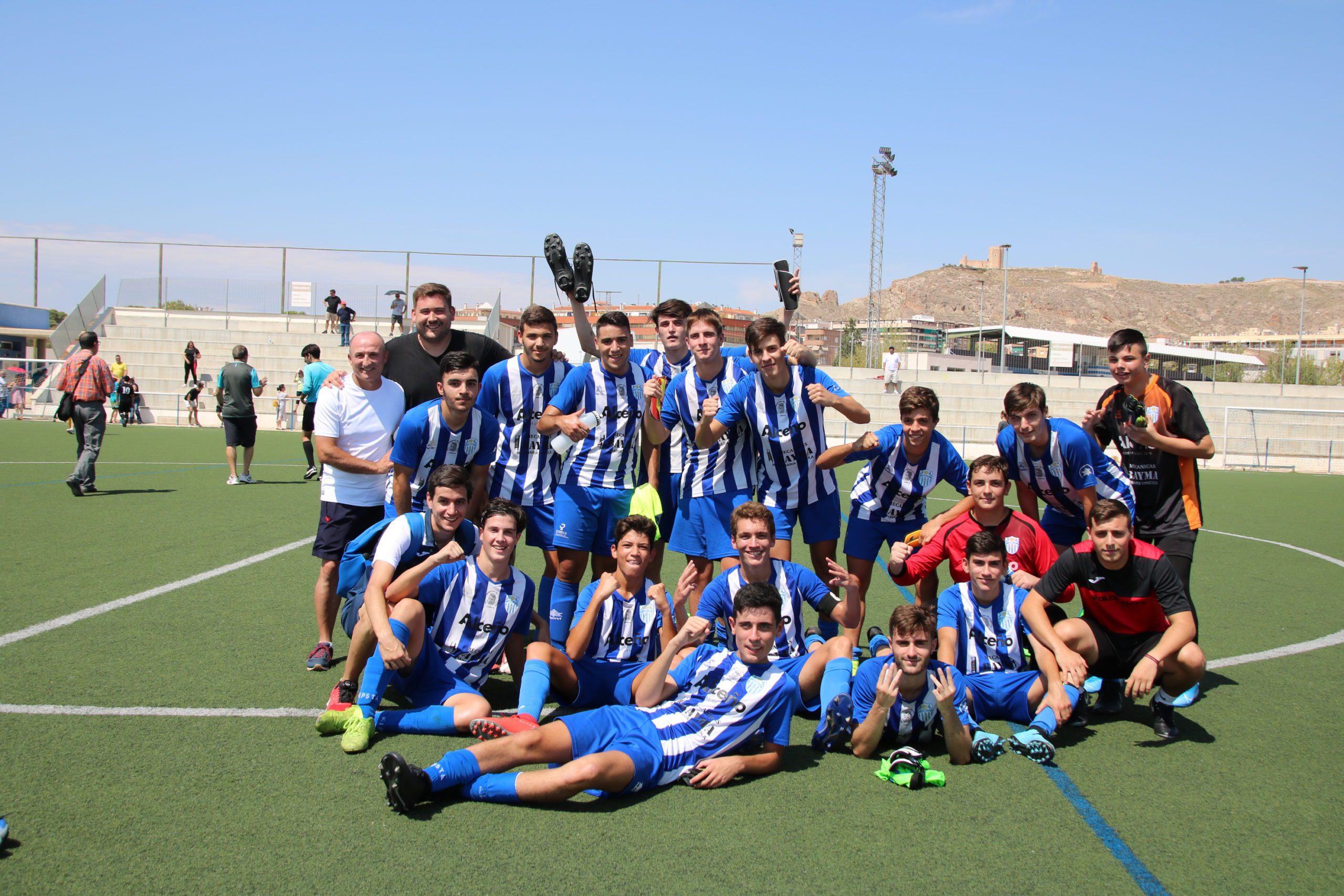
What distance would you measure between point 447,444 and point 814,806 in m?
2.67

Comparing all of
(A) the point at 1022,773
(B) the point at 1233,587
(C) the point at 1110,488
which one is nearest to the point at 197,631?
(A) the point at 1022,773

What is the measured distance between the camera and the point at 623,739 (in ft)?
11.6

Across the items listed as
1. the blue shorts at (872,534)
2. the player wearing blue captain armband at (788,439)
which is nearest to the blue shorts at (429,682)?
the player wearing blue captain armband at (788,439)

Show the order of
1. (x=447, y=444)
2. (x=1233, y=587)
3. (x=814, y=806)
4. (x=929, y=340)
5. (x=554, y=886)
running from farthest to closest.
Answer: (x=929, y=340), (x=1233, y=587), (x=447, y=444), (x=814, y=806), (x=554, y=886)

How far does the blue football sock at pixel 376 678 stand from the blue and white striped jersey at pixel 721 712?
1111 millimetres

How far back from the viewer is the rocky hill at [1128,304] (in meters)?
128

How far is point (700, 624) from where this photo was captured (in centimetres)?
368

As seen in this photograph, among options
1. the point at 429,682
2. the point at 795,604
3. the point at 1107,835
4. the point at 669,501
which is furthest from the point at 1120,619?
the point at 429,682

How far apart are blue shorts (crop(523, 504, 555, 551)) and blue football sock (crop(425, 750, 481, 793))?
6.99 feet

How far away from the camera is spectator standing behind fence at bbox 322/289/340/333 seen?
29172 mm

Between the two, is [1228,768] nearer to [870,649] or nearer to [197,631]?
[870,649]

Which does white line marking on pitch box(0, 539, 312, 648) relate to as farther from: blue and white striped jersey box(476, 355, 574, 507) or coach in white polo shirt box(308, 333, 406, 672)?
blue and white striped jersey box(476, 355, 574, 507)

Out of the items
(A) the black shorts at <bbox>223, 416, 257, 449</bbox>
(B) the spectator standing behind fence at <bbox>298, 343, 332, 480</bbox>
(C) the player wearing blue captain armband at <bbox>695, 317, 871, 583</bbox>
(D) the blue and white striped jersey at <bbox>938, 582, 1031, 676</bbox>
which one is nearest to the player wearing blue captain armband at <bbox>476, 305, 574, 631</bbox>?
(C) the player wearing blue captain armband at <bbox>695, 317, 871, 583</bbox>

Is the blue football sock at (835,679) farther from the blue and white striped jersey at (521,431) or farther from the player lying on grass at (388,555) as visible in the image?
the blue and white striped jersey at (521,431)
